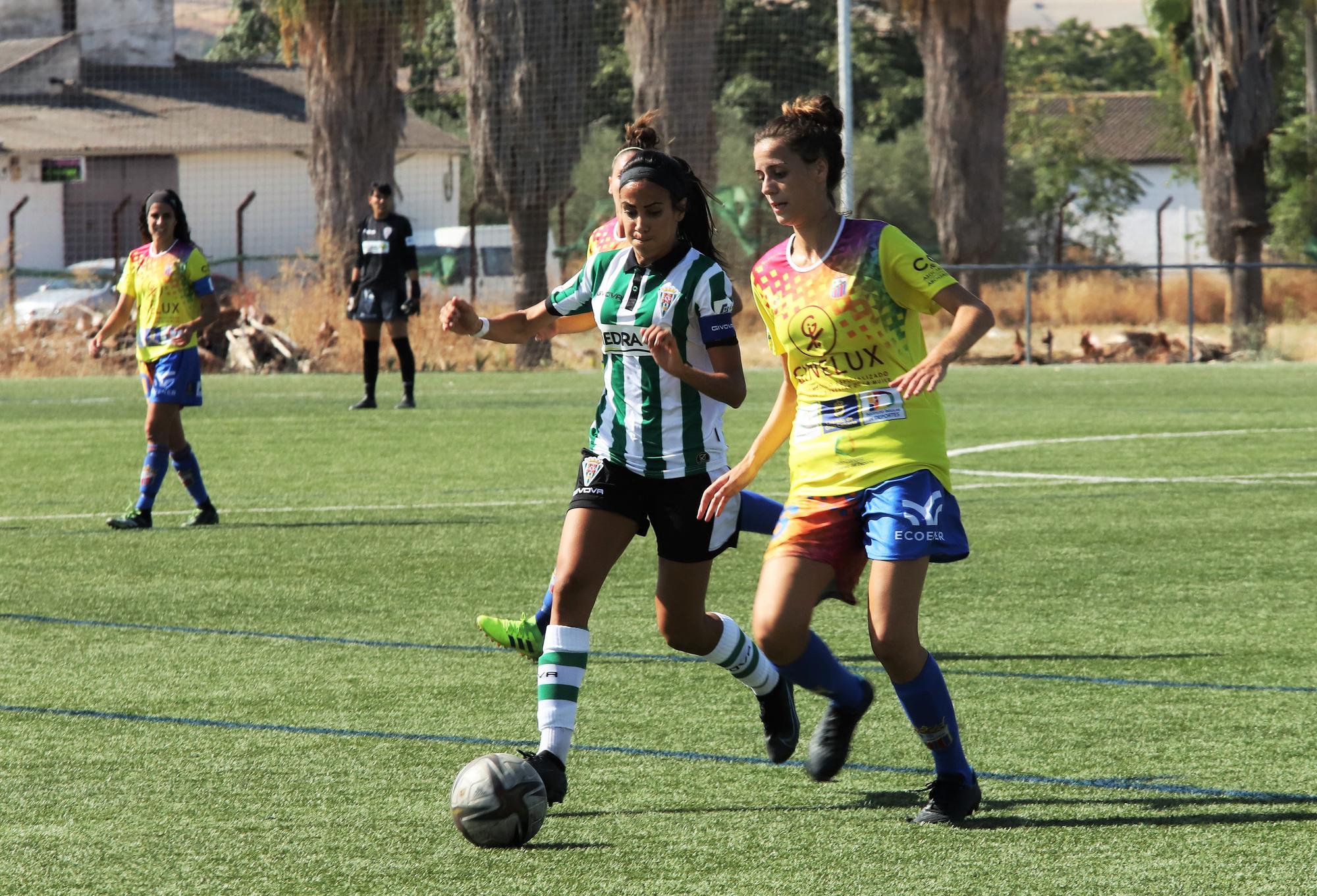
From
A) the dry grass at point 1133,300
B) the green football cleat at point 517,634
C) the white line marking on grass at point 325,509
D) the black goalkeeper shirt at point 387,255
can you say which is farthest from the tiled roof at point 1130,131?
the green football cleat at point 517,634

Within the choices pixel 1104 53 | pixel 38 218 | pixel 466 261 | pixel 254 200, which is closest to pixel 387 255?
pixel 466 261

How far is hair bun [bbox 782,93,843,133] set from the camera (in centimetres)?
514

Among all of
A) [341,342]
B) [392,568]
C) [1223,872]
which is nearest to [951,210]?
[341,342]

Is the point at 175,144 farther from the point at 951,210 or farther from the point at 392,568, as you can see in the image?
the point at 392,568

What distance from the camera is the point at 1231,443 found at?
1580 centimetres

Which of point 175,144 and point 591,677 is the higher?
point 175,144

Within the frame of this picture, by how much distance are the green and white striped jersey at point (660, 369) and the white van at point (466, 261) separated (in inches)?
1302

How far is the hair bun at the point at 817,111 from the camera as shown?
5.14 meters

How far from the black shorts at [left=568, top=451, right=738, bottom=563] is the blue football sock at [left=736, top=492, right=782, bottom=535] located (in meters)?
1.46

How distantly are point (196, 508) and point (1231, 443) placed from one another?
336 inches

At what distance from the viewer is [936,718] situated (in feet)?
16.3

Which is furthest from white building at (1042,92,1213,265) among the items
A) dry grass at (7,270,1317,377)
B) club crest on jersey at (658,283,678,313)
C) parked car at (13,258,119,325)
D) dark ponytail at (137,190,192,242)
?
club crest on jersey at (658,283,678,313)

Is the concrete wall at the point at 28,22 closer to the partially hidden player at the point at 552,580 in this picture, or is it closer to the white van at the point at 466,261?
the white van at the point at 466,261

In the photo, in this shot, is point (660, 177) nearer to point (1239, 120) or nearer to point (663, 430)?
point (663, 430)
